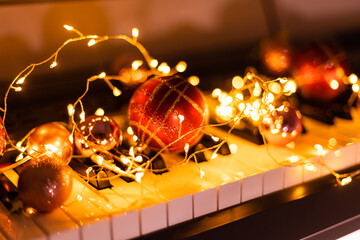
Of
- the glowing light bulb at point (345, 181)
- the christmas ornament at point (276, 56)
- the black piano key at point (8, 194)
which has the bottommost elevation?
the glowing light bulb at point (345, 181)

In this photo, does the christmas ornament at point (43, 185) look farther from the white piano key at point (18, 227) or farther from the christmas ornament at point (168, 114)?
the christmas ornament at point (168, 114)

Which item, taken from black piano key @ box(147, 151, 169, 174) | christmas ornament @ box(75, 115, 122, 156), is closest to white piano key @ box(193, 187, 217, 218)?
black piano key @ box(147, 151, 169, 174)

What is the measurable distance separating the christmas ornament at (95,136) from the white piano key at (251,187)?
301 millimetres

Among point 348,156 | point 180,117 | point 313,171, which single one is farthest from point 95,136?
point 348,156

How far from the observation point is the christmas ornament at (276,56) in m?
1.42

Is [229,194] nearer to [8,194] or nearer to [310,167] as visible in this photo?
[310,167]

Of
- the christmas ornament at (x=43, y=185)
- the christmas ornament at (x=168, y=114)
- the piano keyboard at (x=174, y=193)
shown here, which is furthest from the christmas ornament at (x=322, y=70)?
the christmas ornament at (x=43, y=185)

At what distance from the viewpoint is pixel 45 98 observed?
1.31 m

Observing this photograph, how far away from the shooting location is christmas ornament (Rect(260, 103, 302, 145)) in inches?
46.5

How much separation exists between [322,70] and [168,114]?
19.6 inches

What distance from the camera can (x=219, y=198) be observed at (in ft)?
3.39

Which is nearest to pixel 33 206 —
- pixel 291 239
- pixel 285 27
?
pixel 291 239

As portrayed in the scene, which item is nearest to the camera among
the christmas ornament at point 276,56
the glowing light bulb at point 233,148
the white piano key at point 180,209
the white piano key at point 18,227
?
the white piano key at point 18,227

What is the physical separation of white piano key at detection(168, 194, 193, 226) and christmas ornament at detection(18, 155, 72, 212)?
0.66ft
